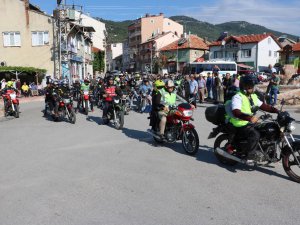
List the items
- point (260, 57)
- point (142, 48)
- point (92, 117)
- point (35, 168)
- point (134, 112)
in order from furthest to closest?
point (142, 48) < point (260, 57) < point (134, 112) < point (92, 117) < point (35, 168)

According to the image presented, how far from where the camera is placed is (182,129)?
25.1 ft

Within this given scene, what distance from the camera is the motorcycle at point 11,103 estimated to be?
47.5 feet

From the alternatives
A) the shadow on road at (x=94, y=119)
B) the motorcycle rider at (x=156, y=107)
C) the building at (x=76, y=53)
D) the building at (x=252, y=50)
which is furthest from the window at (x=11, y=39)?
the building at (x=252, y=50)

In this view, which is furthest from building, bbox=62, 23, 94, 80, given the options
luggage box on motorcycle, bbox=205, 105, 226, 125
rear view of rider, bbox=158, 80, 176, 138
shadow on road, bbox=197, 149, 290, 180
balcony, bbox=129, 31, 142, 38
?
balcony, bbox=129, 31, 142, 38

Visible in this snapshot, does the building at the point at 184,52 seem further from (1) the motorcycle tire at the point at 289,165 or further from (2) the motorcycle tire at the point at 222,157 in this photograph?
(1) the motorcycle tire at the point at 289,165

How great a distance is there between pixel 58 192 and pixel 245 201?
2604 mm

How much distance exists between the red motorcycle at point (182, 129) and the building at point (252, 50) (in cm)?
6090

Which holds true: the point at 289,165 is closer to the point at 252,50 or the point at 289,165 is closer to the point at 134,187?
the point at 134,187

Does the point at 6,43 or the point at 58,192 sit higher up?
the point at 6,43

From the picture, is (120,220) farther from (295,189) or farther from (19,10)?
(19,10)

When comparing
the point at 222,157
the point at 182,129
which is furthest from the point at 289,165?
the point at 182,129

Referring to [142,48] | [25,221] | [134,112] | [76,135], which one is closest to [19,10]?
[134,112]

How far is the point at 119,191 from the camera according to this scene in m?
5.23

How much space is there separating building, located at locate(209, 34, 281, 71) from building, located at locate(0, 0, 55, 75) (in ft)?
133
